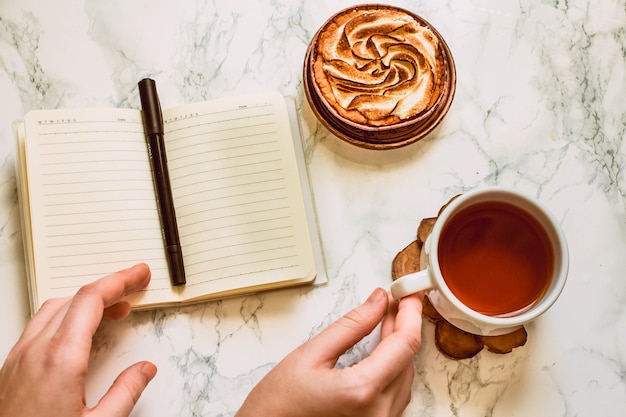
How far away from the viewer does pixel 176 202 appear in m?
0.82

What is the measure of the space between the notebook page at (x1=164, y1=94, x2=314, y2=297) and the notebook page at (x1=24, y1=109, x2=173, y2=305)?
0.04m

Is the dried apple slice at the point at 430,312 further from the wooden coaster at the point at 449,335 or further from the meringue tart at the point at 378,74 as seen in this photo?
the meringue tart at the point at 378,74

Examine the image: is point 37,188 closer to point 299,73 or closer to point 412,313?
point 299,73

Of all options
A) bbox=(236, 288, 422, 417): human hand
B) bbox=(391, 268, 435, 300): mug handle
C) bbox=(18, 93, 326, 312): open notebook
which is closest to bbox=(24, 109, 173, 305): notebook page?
bbox=(18, 93, 326, 312): open notebook

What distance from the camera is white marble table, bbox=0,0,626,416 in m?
0.81

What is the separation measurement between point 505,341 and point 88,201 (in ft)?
1.79

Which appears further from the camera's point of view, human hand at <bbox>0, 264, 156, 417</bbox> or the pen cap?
the pen cap

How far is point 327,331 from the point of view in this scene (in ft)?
2.30

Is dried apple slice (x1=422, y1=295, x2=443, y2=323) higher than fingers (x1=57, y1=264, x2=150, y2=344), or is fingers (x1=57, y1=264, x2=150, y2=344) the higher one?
fingers (x1=57, y1=264, x2=150, y2=344)

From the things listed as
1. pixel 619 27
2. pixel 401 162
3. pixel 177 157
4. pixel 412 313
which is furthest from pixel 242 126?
pixel 619 27

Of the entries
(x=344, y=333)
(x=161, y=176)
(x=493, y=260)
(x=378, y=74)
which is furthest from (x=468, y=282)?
(x=161, y=176)

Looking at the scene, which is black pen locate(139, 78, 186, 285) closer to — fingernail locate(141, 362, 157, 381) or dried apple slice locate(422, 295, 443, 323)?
fingernail locate(141, 362, 157, 381)

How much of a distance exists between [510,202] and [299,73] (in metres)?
0.34

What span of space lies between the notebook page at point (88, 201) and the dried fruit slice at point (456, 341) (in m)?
0.34
